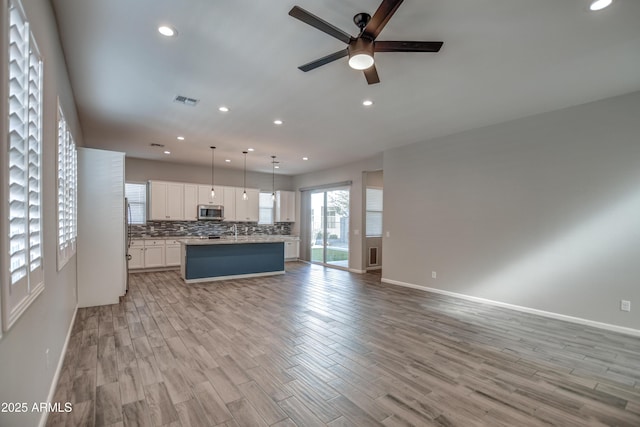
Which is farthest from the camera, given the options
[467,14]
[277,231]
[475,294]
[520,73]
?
[277,231]

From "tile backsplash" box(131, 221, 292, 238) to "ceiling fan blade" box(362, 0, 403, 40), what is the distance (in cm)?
764

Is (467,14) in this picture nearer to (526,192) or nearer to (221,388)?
(526,192)

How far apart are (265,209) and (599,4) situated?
8.70 m

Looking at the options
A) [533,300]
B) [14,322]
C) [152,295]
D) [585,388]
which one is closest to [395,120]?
[533,300]

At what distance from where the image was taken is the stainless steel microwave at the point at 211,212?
822 centimetres

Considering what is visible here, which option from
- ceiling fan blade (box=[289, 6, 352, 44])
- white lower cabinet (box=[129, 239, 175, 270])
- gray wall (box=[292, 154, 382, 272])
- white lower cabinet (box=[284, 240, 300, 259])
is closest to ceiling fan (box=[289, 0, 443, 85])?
ceiling fan blade (box=[289, 6, 352, 44])

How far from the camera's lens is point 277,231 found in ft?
33.2

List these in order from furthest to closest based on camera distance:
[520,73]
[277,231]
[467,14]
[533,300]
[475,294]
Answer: [277,231], [475,294], [533,300], [520,73], [467,14]

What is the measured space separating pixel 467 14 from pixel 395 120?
7.84 feet

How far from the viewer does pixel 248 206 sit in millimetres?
9156

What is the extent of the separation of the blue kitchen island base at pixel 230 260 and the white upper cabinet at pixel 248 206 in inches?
86.4

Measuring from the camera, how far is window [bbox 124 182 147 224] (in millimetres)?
7586

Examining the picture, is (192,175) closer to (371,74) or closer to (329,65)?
(329,65)

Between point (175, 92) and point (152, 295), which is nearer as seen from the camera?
point (175, 92)
